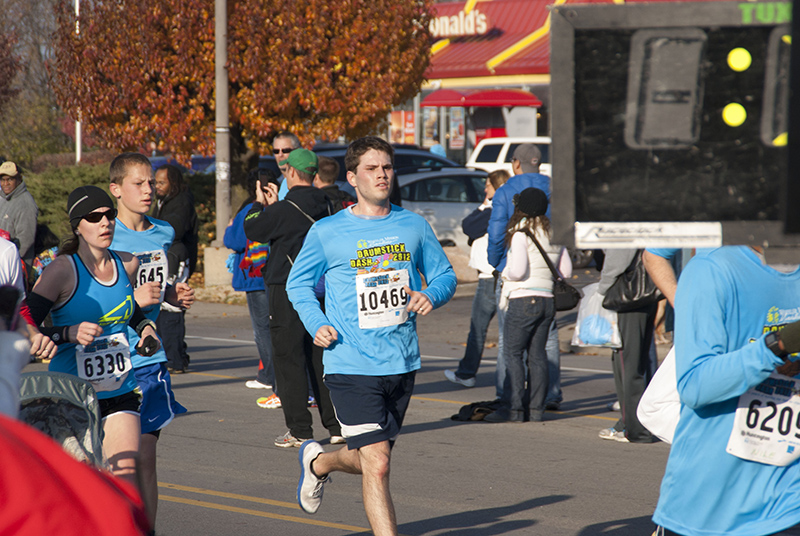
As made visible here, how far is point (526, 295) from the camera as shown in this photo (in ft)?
27.1

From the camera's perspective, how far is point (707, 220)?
1.97m

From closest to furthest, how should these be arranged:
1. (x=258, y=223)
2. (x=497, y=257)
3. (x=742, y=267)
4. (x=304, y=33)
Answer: (x=742, y=267) < (x=258, y=223) < (x=497, y=257) < (x=304, y=33)

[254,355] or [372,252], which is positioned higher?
[372,252]

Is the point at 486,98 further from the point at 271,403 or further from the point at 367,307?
the point at 367,307

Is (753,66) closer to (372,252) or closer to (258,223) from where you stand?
(372,252)

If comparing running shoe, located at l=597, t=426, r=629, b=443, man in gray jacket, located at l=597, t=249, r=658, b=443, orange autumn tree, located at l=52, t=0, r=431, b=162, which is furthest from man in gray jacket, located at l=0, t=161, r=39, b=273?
man in gray jacket, located at l=597, t=249, r=658, b=443

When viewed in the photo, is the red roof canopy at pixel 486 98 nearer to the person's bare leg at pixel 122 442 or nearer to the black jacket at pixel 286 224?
the black jacket at pixel 286 224

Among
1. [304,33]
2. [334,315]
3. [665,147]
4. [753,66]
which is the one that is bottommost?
[334,315]

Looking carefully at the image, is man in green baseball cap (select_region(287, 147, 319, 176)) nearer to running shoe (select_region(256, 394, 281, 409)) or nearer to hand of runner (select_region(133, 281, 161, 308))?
running shoe (select_region(256, 394, 281, 409))

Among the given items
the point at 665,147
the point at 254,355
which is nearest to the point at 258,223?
the point at 254,355

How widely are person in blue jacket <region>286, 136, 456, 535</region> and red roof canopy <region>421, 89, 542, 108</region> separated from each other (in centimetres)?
2776

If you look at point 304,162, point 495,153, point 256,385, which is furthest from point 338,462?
point 495,153

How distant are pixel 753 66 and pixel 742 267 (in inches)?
53.0

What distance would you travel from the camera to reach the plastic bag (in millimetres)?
7770
